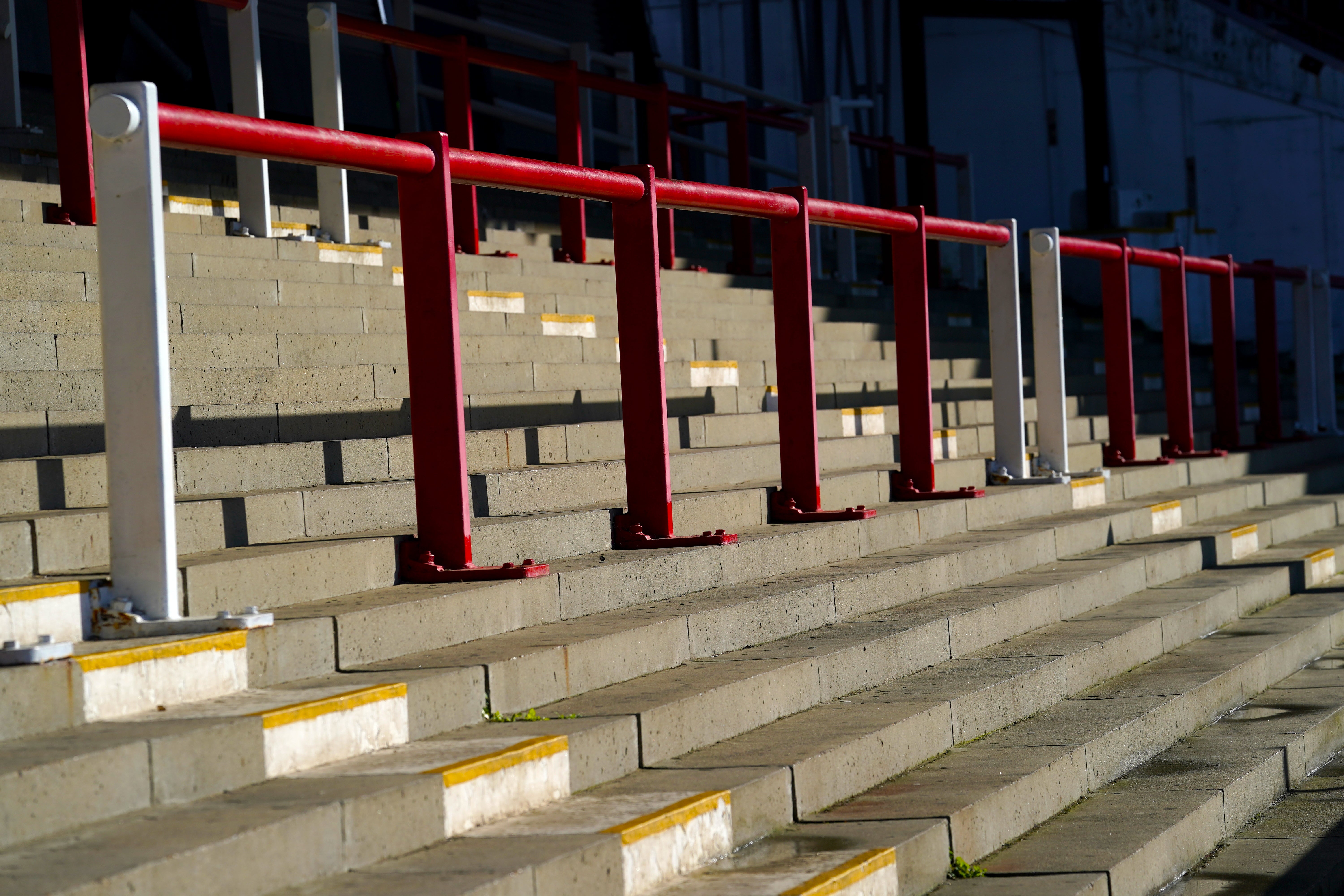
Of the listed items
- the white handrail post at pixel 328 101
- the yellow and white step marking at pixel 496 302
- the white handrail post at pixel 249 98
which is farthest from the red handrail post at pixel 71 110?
the yellow and white step marking at pixel 496 302

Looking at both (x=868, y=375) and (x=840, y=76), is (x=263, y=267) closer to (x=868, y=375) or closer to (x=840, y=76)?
(x=868, y=375)

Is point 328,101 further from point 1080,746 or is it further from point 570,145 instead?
point 1080,746

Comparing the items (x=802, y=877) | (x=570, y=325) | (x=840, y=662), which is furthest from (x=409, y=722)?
(x=570, y=325)

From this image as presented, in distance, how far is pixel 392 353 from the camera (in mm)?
5797

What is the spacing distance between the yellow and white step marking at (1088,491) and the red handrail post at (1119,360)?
52 cm

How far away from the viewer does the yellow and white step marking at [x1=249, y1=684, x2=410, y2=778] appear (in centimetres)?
284

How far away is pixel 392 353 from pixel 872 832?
9.84 feet

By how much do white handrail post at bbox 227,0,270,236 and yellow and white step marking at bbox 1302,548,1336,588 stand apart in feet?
15.9

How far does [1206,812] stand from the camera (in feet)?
13.5

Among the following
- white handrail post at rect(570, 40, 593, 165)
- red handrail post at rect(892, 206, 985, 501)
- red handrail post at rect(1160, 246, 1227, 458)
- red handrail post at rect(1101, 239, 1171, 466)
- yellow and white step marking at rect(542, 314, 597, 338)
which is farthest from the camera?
white handrail post at rect(570, 40, 593, 165)

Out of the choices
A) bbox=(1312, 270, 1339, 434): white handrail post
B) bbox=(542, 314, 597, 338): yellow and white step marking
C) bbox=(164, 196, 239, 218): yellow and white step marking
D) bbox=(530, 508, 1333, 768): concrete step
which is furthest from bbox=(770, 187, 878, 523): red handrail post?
bbox=(1312, 270, 1339, 434): white handrail post

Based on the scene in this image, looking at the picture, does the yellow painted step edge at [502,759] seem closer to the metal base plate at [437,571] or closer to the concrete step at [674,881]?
the concrete step at [674,881]

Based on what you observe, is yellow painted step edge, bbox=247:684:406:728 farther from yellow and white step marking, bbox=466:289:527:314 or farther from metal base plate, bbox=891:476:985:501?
yellow and white step marking, bbox=466:289:527:314

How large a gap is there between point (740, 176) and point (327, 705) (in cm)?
819
